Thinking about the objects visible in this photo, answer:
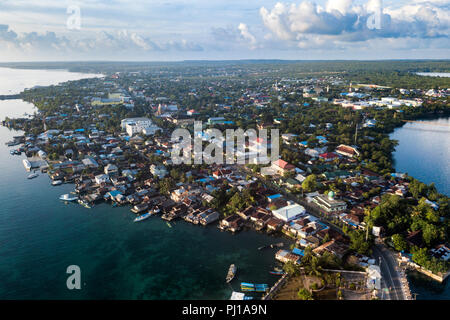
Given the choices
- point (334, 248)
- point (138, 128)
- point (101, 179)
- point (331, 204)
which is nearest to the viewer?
point (334, 248)

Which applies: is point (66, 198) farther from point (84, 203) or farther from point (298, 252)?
point (298, 252)

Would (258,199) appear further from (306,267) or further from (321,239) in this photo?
(306,267)

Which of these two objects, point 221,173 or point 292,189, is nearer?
point 292,189

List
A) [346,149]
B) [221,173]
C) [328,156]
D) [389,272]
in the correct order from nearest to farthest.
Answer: [389,272], [221,173], [328,156], [346,149]

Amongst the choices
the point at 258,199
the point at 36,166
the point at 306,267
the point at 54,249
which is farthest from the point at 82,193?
the point at 306,267

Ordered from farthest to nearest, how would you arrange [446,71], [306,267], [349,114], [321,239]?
[446,71] → [349,114] → [321,239] → [306,267]

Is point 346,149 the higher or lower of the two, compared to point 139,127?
lower

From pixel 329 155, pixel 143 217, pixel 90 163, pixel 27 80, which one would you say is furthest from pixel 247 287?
pixel 27 80
